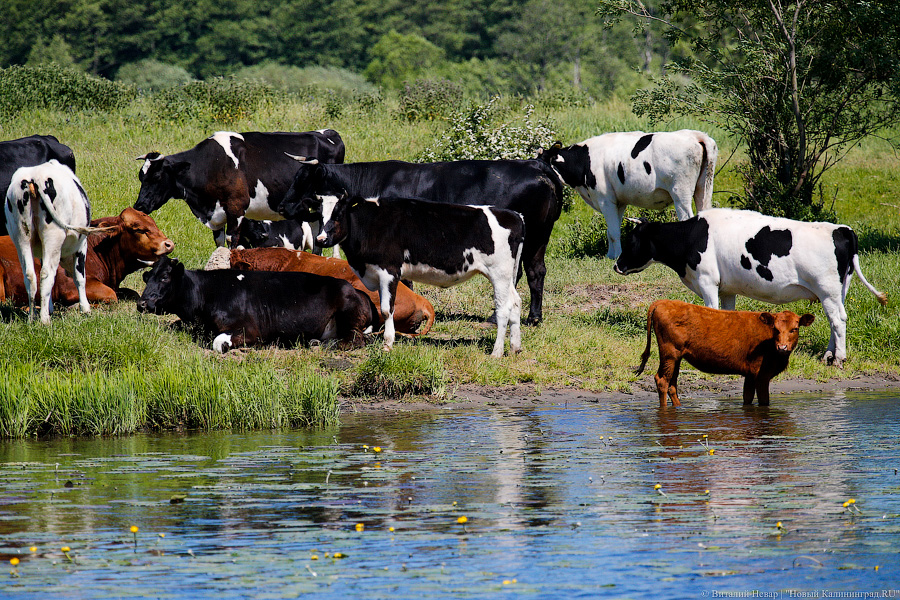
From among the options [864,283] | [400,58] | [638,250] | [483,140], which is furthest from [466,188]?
[400,58]

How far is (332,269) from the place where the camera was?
13523 mm

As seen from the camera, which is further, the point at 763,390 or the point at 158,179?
the point at 158,179

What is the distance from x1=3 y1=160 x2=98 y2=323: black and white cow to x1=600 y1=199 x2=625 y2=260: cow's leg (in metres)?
8.76

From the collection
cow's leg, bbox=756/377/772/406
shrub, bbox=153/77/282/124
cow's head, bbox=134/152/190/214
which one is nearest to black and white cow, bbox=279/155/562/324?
cow's head, bbox=134/152/190/214

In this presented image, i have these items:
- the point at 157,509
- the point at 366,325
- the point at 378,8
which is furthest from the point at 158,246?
the point at 378,8

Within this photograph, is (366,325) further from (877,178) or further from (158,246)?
(877,178)

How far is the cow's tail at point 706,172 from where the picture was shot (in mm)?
16516

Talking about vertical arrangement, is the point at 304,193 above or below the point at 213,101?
below

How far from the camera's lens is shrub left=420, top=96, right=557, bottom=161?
69.8 feet

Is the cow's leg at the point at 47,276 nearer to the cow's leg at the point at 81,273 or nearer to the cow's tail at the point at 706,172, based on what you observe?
the cow's leg at the point at 81,273

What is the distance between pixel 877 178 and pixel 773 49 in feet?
21.7

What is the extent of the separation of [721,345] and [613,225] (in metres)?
7.94

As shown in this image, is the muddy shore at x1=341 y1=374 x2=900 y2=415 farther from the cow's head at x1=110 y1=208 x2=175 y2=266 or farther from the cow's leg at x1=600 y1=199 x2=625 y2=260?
the cow's leg at x1=600 y1=199 x2=625 y2=260

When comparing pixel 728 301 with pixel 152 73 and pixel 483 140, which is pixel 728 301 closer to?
pixel 483 140
